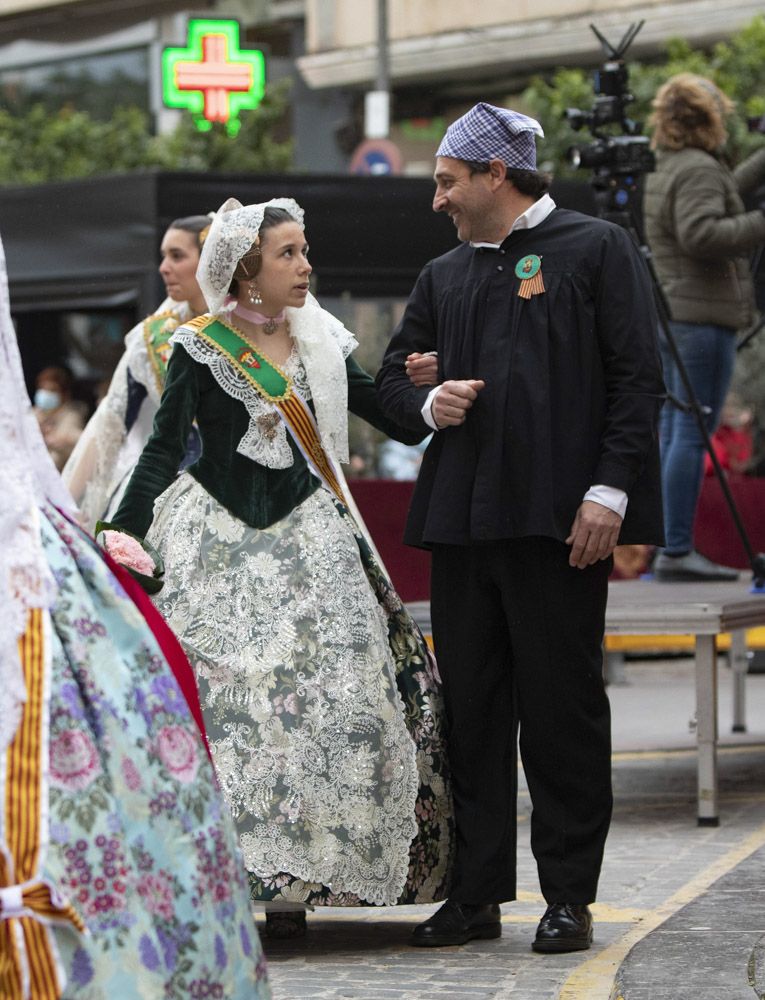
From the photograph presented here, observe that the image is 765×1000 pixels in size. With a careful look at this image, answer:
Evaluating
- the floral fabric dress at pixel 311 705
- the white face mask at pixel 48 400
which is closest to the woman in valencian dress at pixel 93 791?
the floral fabric dress at pixel 311 705

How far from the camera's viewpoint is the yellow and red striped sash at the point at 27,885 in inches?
116

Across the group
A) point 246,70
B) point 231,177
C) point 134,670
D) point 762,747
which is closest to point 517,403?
point 134,670

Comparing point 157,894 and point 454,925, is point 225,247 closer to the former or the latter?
point 454,925

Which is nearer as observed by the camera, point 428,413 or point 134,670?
point 134,670

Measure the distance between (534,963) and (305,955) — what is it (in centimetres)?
58

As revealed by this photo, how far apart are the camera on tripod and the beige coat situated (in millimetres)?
162

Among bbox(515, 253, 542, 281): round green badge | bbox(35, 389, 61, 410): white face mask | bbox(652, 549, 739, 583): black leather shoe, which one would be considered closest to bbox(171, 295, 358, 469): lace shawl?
bbox(515, 253, 542, 281): round green badge

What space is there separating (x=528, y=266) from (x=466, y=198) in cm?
24

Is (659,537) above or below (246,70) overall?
below

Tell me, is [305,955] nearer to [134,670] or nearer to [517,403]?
[517,403]

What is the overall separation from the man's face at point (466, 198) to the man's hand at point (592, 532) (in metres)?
0.74

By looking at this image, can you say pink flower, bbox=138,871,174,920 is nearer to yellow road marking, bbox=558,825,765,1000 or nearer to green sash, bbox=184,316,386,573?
yellow road marking, bbox=558,825,765,1000

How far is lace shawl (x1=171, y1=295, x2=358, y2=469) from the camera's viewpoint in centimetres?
509

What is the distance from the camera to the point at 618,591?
7.73 meters
